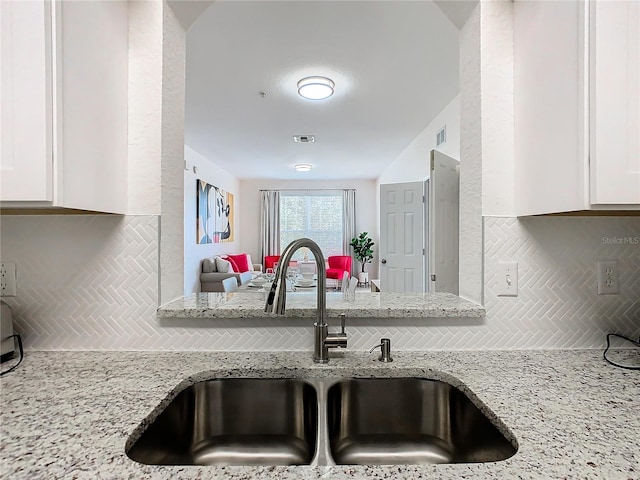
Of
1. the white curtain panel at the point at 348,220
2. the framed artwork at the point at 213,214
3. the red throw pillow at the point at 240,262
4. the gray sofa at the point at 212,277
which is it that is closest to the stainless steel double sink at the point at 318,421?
the gray sofa at the point at 212,277

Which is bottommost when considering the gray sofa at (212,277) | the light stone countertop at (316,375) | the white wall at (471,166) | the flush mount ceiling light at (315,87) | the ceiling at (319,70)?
the gray sofa at (212,277)

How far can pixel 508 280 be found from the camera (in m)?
1.19

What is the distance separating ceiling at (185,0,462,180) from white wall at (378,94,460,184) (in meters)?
0.11

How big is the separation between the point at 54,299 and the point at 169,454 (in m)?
0.67

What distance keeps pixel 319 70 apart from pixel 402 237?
2.57 m

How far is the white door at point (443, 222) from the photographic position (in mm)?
2719

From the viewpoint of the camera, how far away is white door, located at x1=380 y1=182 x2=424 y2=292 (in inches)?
182

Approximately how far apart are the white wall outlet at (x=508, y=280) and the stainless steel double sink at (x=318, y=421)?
15.7 inches

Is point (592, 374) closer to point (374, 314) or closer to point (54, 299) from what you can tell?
point (374, 314)

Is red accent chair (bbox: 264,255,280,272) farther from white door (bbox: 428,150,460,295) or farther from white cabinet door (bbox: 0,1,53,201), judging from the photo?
white cabinet door (bbox: 0,1,53,201)

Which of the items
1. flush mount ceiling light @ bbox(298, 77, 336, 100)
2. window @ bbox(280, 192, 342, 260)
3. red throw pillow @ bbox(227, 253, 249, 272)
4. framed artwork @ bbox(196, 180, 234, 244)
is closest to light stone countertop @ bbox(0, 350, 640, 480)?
flush mount ceiling light @ bbox(298, 77, 336, 100)

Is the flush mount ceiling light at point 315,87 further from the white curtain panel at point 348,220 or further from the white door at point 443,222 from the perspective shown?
the white curtain panel at point 348,220

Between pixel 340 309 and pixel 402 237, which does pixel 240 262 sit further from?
pixel 340 309

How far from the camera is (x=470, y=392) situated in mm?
904
